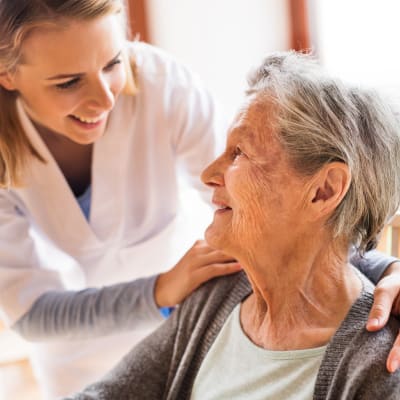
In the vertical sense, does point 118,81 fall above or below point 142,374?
above

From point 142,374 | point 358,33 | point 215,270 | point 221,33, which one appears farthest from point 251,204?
point 221,33

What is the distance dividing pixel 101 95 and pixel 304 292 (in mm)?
630

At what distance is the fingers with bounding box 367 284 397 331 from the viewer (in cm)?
118

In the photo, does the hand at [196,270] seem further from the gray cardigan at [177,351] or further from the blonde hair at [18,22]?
the blonde hair at [18,22]

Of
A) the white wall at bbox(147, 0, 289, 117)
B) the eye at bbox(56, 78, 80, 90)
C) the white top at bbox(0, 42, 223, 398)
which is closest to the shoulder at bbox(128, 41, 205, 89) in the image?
the white top at bbox(0, 42, 223, 398)

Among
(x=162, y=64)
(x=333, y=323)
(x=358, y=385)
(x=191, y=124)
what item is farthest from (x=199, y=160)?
(x=358, y=385)

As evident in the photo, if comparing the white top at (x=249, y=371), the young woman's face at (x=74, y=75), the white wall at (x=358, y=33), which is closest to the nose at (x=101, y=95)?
the young woman's face at (x=74, y=75)

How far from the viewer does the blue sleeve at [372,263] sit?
1.38 metres

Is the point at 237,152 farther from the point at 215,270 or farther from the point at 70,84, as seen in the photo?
the point at 70,84

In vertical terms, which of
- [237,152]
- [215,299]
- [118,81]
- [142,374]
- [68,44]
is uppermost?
[68,44]

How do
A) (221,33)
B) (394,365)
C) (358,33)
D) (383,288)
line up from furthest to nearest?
(221,33), (358,33), (383,288), (394,365)

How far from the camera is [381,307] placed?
1197 millimetres

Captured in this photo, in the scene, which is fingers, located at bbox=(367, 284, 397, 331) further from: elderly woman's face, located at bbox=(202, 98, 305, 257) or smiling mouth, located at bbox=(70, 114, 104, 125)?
smiling mouth, located at bbox=(70, 114, 104, 125)

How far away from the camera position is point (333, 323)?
1285 millimetres
